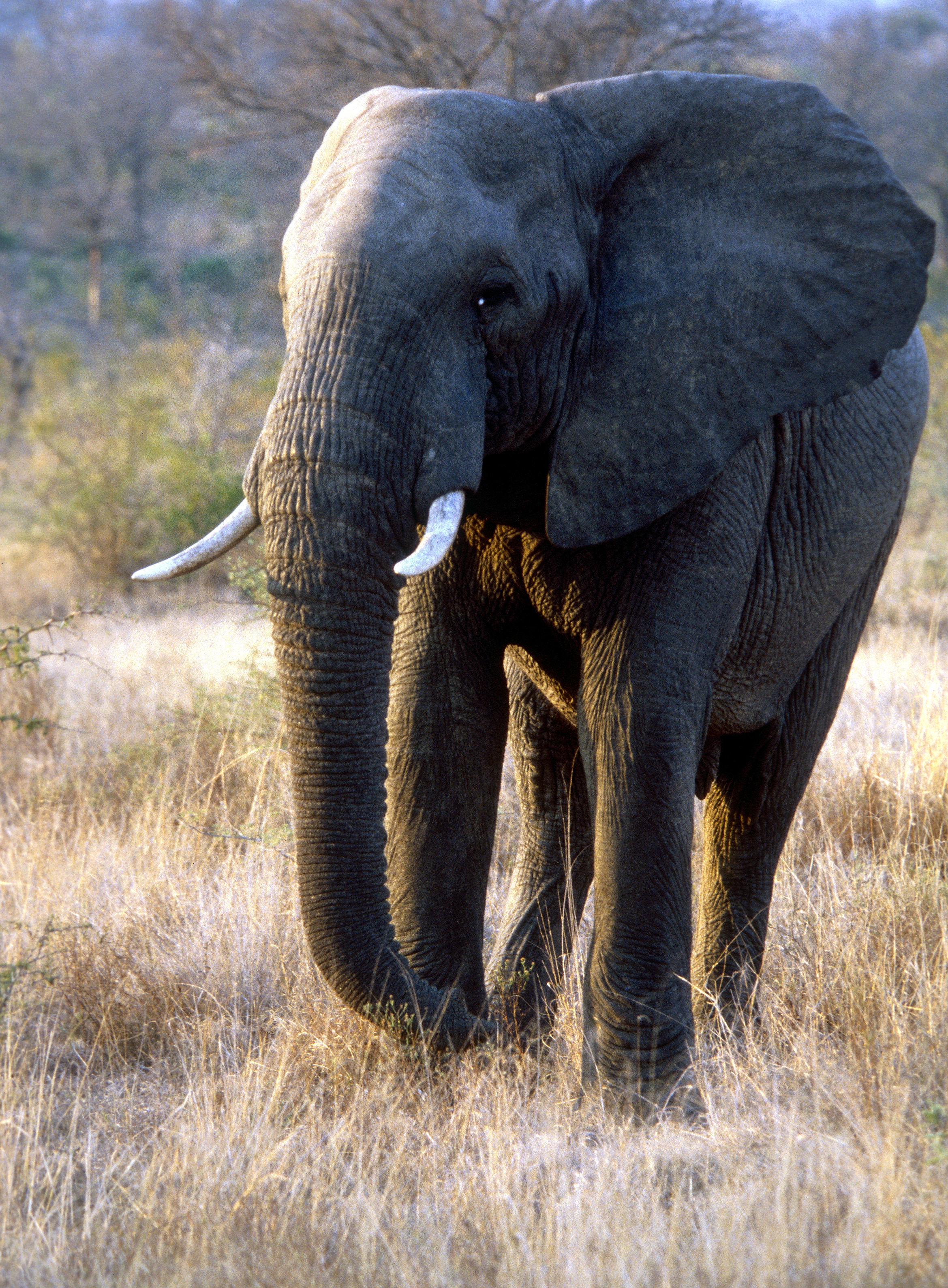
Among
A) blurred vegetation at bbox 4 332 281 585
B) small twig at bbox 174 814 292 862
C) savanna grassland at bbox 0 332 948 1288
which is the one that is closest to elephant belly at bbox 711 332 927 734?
savanna grassland at bbox 0 332 948 1288

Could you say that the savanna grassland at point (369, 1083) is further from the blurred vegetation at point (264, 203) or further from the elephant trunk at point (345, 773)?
the blurred vegetation at point (264, 203)

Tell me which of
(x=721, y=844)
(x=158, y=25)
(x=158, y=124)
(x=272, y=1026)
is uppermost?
(x=158, y=25)

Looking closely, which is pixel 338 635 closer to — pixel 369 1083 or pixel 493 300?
pixel 493 300

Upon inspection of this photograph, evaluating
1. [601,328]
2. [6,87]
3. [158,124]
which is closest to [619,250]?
[601,328]

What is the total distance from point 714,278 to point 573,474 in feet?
1.88

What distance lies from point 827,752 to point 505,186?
3890mm

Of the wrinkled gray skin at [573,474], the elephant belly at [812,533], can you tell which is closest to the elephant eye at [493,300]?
the wrinkled gray skin at [573,474]

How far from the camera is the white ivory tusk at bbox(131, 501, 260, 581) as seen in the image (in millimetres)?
3031

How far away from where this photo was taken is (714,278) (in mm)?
3271

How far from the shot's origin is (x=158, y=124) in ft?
136

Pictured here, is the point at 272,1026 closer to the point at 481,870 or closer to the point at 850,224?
the point at 481,870

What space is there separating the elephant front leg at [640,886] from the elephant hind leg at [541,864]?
2.25ft

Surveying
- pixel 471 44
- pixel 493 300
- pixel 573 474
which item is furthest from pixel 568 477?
pixel 471 44

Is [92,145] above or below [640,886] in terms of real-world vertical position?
below
